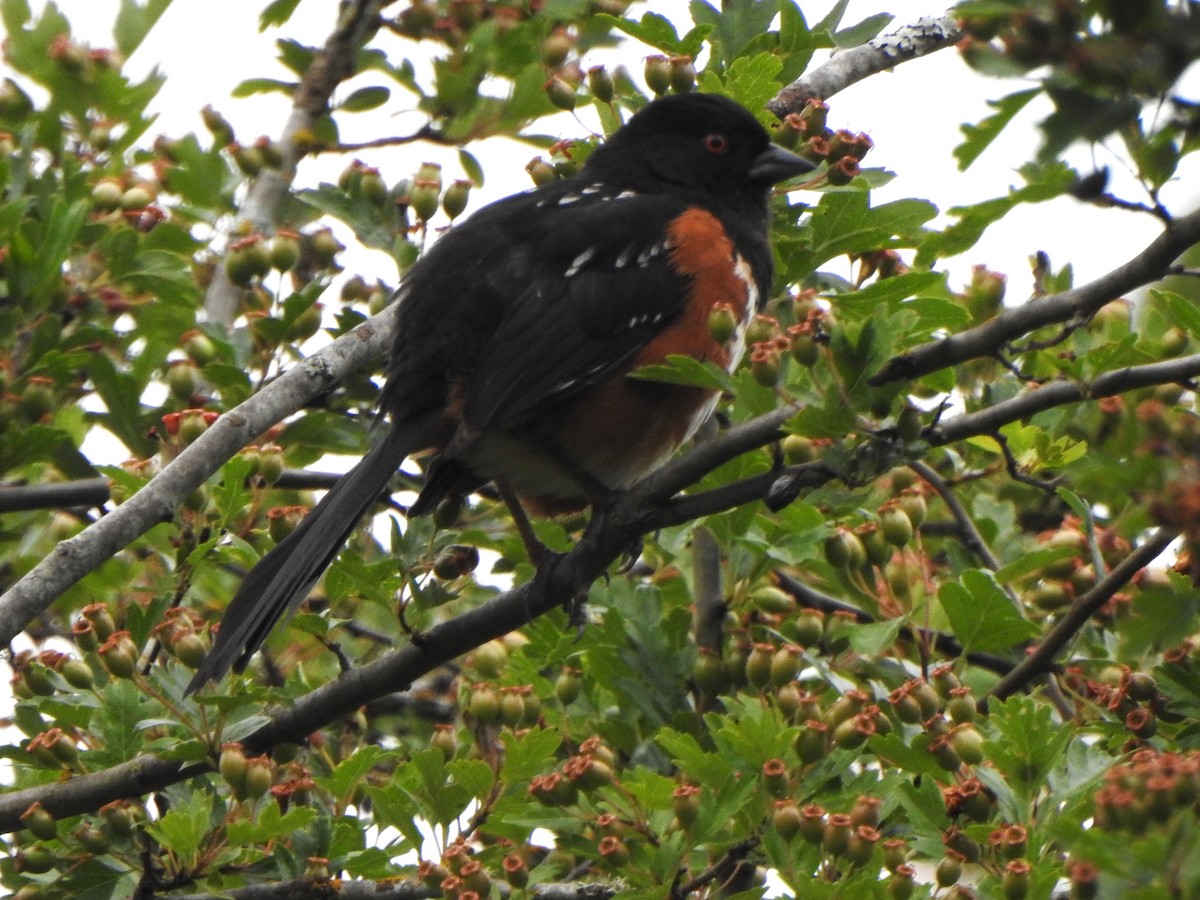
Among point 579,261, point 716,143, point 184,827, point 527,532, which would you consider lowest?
point 184,827

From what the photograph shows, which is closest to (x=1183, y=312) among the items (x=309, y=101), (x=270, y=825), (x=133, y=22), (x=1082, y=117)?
(x=1082, y=117)

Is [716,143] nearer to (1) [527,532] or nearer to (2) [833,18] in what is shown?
(2) [833,18]

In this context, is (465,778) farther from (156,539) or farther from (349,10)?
(349,10)

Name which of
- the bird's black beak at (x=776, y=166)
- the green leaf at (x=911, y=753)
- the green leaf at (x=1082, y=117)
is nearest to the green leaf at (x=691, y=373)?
the green leaf at (x=911, y=753)

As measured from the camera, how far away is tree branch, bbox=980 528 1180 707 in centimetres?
258

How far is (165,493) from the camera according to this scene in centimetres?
262

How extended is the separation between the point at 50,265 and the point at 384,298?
75cm

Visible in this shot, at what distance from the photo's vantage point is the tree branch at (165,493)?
2.49m

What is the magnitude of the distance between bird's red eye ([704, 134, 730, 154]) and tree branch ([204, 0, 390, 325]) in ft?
3.03

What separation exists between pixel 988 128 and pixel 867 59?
2201mm

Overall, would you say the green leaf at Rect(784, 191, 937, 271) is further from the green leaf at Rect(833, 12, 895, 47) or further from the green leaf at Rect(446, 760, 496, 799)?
the green leaf at Rect(446, 760, 496, 799)

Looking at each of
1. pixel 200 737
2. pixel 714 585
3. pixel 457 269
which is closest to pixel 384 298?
pixel 457 269

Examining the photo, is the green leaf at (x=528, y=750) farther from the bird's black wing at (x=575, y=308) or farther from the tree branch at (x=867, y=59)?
the tree branch at (x=867, y=59)

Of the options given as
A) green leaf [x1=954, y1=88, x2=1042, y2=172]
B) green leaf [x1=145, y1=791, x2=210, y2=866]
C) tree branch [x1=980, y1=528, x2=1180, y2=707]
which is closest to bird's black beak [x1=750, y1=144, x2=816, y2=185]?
tree branch [x1=980, y1=528, x2=1180, y2=707]
